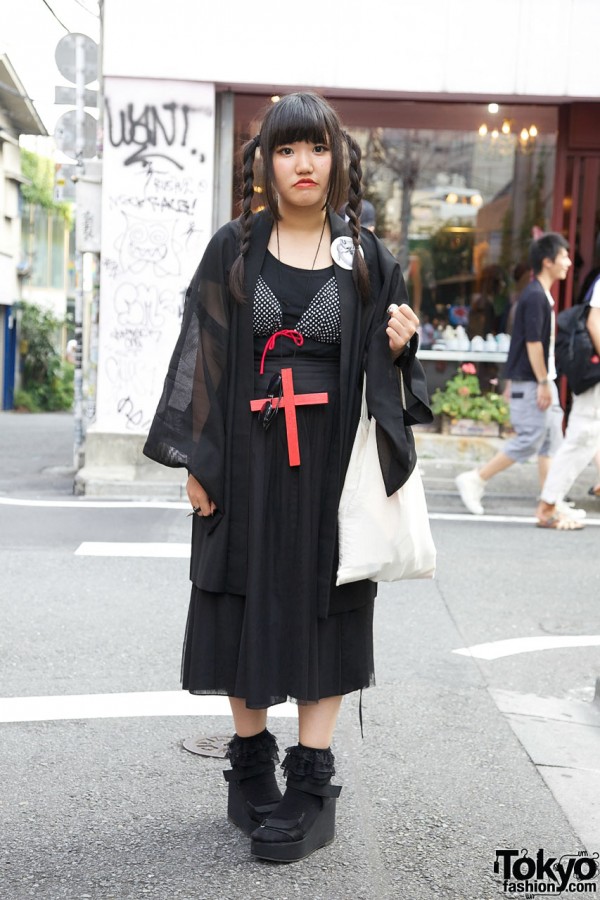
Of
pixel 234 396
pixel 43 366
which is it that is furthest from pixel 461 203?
pixel 43 366

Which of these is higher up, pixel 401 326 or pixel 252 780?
pixel 401 326

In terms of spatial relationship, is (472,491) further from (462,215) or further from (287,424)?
(287,424)

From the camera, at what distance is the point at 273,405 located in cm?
303

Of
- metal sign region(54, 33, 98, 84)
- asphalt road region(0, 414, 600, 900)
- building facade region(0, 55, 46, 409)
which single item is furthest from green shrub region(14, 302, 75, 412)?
asphalt road region(0, 414, 600, 900)

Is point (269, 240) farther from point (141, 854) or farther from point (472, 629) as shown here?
point (472, 629)

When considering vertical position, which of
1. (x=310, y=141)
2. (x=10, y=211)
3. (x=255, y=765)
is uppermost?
(x=10, y=211)

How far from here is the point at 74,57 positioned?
413 inches

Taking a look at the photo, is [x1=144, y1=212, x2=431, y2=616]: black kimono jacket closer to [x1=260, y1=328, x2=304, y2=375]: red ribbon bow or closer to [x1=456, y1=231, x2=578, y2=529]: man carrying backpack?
[x1=260, y1=328, x2=304, y2=375]: red ribbon bow

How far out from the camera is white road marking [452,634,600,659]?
5156 mm

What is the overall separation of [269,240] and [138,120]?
6.74 metres

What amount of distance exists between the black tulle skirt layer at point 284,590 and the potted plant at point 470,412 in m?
7.05

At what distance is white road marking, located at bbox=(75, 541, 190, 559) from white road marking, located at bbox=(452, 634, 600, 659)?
213 cm

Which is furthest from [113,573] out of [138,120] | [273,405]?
[138,120]

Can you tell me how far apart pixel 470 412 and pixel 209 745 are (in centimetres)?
655
